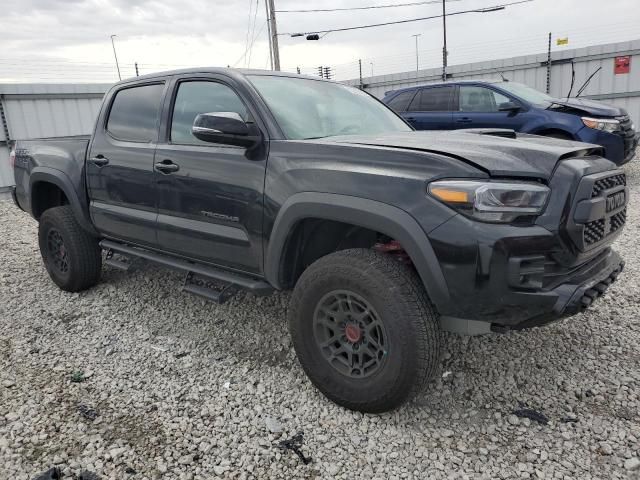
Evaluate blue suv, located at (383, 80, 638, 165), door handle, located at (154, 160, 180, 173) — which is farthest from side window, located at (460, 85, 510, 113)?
door handle, located at (154, 160, 180, 173)

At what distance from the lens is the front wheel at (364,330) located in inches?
89.8

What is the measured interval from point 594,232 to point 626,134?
6.01 metres

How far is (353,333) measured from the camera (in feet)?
8.22

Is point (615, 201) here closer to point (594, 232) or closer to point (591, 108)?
point (594, 232)

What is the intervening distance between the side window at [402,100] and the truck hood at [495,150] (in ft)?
20.8

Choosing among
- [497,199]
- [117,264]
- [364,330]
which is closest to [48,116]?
[117,264]

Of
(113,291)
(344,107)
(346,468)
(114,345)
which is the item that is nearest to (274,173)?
(344,107)

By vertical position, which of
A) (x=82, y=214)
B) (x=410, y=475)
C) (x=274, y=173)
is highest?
(x=274, y=173)

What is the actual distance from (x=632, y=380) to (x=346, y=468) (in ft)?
5.67

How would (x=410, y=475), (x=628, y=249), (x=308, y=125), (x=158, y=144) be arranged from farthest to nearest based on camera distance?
(x=628, y=249)
(x=158, y=144)
(x=308, y=125)
(x=410, y=475)

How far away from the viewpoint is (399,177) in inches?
89.3

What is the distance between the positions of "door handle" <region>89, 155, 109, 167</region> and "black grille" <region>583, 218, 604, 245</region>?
3.29 metres

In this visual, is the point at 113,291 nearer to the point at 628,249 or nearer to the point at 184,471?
the point at 184,471

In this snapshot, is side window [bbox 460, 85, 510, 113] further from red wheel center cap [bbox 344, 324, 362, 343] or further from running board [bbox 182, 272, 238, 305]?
red wheel center cap [bbox 344, 324, 362, 343]
